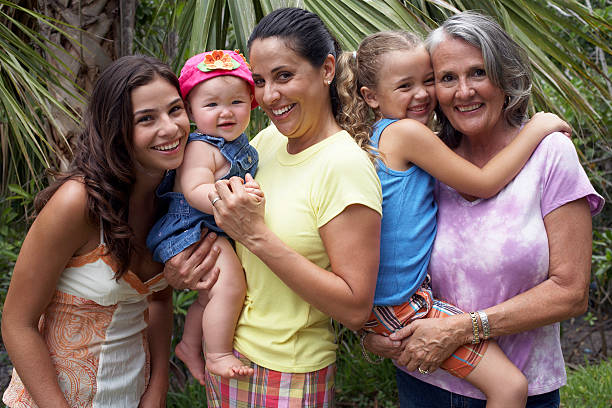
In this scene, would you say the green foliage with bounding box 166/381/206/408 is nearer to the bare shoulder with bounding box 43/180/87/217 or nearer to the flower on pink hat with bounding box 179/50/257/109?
the bare shoulder with bounding box 43/180/87/217

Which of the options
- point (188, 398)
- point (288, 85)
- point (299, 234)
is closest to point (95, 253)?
Result: point (299, 234)

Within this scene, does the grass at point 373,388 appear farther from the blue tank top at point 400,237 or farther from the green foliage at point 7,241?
the blue tank top at point 400,237

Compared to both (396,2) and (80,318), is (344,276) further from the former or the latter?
(396,2)

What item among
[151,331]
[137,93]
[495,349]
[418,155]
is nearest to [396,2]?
[418,155]

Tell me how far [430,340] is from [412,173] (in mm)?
556

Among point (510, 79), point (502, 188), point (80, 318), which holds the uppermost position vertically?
point (510, 79)

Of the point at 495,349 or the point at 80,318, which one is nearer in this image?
the point at 495,349

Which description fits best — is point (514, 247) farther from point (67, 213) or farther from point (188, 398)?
point (188, 398)

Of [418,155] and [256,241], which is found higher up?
[418,155]

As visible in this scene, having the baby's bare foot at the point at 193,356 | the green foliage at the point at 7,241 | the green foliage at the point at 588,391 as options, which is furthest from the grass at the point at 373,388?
the baby's bare foot at the point at 193,356

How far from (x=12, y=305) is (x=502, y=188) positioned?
5.49 feet

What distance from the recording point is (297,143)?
2.12 m

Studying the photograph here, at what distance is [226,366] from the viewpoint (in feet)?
6.77

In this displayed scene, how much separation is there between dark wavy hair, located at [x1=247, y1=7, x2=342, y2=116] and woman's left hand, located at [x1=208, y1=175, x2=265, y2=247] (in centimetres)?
45
